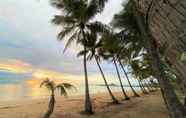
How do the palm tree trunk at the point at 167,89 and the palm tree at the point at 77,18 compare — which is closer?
the palm tree trunk at the point at 167,89

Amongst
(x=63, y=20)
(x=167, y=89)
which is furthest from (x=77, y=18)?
(x=167, y=89)

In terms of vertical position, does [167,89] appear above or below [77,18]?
below

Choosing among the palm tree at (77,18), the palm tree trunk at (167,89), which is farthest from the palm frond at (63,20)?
the palm tree trunk at (167,89)

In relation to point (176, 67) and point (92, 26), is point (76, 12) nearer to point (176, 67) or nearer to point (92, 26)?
point (92, 26)

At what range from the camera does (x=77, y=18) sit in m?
19.8

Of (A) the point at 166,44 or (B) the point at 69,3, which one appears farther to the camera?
(B) the point at 69,3

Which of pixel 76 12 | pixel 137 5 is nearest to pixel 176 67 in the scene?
pixel 137 5

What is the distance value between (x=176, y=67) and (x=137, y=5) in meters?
2.53

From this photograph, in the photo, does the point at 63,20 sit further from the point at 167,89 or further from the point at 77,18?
the point at 167,89

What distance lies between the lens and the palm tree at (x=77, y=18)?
766 inches

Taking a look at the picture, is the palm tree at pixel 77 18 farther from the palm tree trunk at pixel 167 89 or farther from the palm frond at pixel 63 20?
the palm tree trunk at pixel 167 89

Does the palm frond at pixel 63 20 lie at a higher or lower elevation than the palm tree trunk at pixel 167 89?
higher

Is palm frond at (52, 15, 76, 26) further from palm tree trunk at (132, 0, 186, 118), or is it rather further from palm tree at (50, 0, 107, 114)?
palm tree trunk at (132, 0, 186, 118)

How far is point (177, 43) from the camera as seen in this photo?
608 cm
